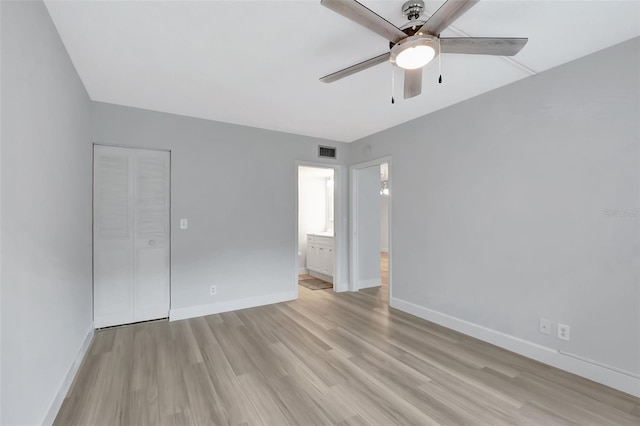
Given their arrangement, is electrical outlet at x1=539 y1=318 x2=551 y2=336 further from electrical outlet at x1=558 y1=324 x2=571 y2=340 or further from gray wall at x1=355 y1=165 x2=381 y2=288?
gray wall at x1=355 y1=165 x2=381 y2=288

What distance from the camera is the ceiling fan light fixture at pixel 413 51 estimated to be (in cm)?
152

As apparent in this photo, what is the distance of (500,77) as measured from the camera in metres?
2.53

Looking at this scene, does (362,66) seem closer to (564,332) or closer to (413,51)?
(413,51)

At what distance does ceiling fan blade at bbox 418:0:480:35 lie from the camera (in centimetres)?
129

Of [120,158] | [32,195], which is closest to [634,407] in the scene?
[32,195]

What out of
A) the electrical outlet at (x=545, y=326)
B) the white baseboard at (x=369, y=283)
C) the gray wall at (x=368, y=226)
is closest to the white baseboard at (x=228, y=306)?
the white baseboard at (x=369, y=283)

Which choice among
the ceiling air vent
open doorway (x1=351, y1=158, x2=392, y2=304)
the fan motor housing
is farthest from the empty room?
open doorway (x1=351, y1=158, x2=392, y2=304)

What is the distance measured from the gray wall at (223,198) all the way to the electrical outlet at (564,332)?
3.04 metres

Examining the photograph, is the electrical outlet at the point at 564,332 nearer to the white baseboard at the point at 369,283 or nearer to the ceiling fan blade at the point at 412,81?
the ceiling fan blade at the point at 412,81

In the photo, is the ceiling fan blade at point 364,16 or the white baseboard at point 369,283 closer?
the ceiling fan blade at point 364,16

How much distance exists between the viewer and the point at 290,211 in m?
4.18

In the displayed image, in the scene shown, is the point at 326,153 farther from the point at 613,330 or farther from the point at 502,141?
the point at 613,330

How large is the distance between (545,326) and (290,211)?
3158mm

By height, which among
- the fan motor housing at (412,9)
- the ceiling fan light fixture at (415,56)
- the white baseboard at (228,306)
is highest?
the fan motor housing at (412,9)
